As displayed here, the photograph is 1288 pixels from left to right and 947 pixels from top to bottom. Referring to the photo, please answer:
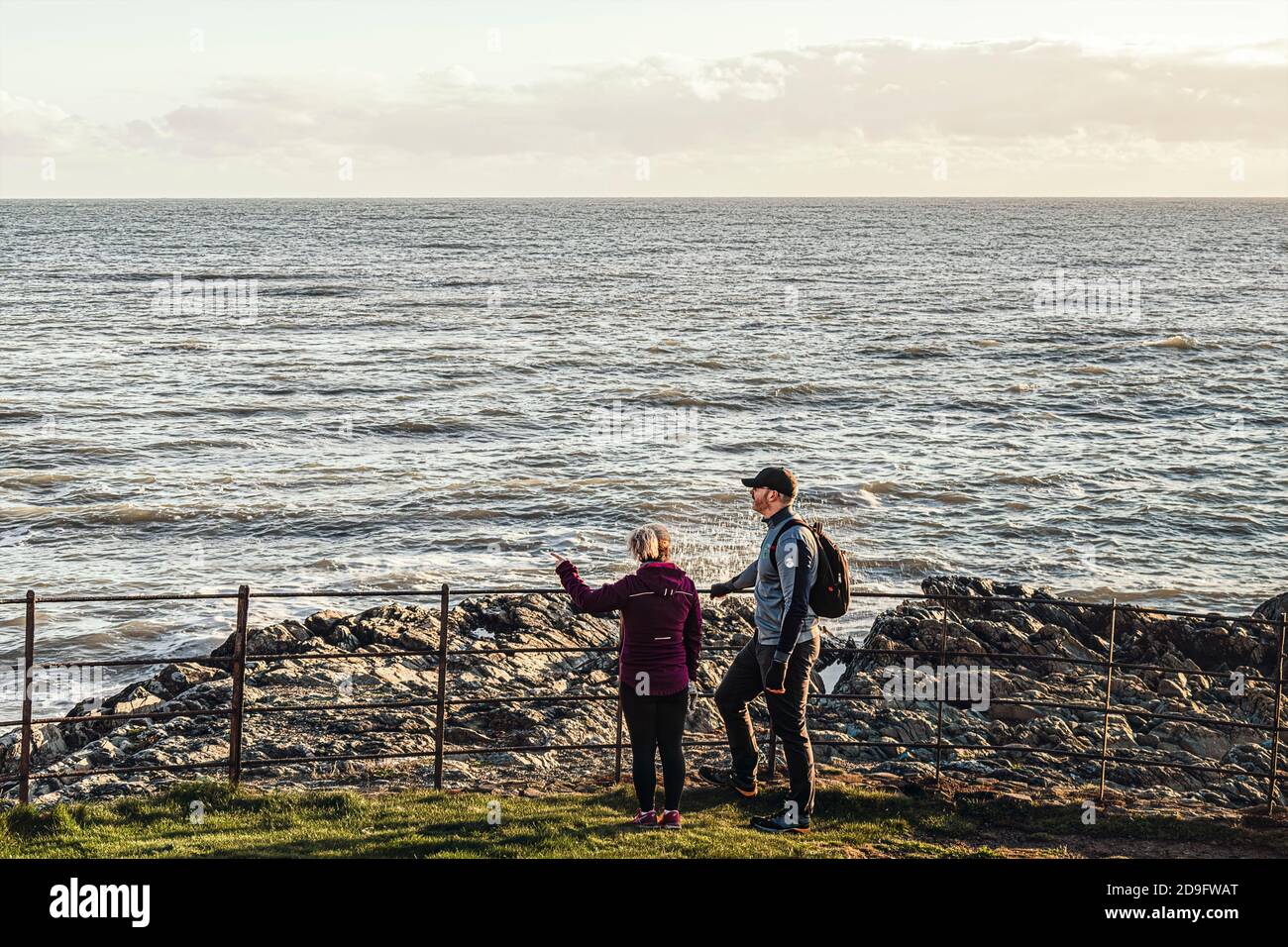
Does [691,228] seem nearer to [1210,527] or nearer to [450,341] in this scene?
[450,341]

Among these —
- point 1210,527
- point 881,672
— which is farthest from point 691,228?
point 881,672

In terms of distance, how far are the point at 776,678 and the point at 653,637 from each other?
2.61 ft

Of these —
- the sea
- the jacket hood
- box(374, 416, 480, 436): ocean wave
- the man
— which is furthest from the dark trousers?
box(374, 416, 480, 436): ocean wave

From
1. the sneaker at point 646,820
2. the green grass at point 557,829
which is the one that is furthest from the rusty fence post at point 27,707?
the sneaker at point 646,820

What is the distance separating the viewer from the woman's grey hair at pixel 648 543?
23.0 ft

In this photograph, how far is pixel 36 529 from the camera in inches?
870

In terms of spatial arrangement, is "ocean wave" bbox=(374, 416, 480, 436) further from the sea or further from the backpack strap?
the backpack strap

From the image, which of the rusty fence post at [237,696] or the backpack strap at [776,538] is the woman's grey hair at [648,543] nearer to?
the backpack strap at [776,538]

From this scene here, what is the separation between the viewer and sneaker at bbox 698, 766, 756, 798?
25.7 feet

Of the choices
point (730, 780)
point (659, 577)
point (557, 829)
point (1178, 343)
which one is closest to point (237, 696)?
point (557, 829)

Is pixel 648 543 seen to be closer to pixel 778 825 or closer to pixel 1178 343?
pixel 778 825

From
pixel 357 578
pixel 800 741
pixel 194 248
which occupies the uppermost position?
pixel 194 248

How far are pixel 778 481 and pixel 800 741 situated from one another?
1714 millimetres

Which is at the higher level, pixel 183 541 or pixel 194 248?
pixel 194 248
